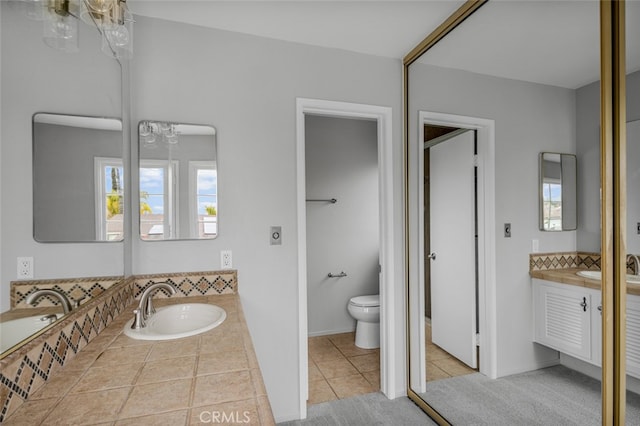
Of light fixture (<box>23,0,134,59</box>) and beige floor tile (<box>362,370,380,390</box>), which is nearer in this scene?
light fixture (<box>23,0,134,59</box>)

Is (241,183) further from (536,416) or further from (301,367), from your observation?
(536,416)

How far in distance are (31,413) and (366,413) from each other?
6.12 ft

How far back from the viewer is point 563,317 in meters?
1.33

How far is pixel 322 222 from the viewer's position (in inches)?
137

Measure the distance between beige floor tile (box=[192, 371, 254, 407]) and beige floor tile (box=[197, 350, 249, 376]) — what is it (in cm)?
3

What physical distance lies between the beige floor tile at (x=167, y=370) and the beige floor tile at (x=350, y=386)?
5.30ft

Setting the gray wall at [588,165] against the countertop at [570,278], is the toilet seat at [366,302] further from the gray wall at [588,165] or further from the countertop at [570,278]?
the gray wall at [588,165]

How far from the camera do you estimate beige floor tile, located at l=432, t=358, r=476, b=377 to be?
1.96 metres

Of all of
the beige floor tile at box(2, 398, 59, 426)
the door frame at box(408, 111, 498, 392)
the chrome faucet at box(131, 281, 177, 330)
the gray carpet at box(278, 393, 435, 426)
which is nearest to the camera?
the beige floor tile at box(2, 398, 59, 426)

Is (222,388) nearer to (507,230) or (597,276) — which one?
(597,276)

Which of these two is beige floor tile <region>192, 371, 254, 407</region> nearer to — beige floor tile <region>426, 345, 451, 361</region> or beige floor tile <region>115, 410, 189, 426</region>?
beige floor tile <region>115, 410, 189, 426</region>

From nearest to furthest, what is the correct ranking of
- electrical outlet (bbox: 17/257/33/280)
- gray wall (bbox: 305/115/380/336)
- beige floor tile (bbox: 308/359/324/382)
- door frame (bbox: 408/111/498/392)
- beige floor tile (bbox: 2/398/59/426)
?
1. beige floor tile (bbox: 2/398/59/426)
2. electrical outlet (bbox: 17/257/33/280)
3. door frame (bbox: 408/111/498/392)
4. beige floor tile (bbox: 308/359/324/382)
5. gray wall (bbox: 305/115/380/336)

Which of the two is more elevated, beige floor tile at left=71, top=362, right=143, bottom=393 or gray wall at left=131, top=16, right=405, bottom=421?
gray wall at left=131, top=16, right=405, bottom=421

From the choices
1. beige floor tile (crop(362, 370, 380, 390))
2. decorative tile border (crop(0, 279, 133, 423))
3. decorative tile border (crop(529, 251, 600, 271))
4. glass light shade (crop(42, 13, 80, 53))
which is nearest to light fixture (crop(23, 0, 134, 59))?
glass light shade (crop(42, 13, 80, 53))
